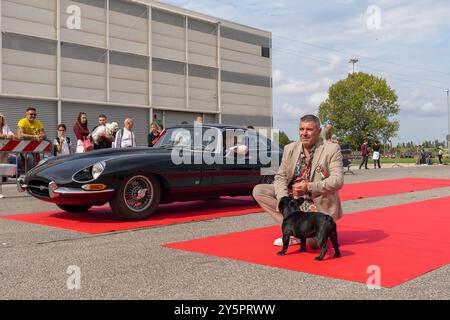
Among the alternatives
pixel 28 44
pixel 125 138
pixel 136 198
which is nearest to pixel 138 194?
pixel 136 198

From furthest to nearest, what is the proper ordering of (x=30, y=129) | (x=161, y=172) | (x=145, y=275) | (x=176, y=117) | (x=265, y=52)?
(x=265, y=52)
(x=176, y=117)
(x=30, y=129)
(x=161, y=172)
(x=145, y=275)

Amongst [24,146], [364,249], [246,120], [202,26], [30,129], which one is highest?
[202,26]

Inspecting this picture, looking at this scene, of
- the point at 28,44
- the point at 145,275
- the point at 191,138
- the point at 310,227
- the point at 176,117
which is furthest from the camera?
the point at 176,117

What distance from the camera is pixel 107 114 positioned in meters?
26.1

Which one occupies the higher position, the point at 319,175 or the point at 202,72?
the point at 202,72

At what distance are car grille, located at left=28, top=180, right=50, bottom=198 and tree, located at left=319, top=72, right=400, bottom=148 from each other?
68.8m

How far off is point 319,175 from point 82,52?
22101 mm

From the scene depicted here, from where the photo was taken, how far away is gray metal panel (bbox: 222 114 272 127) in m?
33.0

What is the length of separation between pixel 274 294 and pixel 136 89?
24997mm

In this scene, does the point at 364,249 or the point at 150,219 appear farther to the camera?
the point at 150,219

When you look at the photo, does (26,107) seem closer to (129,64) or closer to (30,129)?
(129,64)

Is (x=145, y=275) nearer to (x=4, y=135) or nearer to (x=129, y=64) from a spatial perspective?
(x=4, y=135)

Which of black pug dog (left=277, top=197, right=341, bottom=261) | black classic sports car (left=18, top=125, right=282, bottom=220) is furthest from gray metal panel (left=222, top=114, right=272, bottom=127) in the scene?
black pug dog (left=277, top=197, right=341, bottom=261)

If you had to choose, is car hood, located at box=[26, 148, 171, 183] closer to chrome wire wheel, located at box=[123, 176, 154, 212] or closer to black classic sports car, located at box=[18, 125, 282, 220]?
black classic sports car, located at box=[18, 125, 282, 220]
